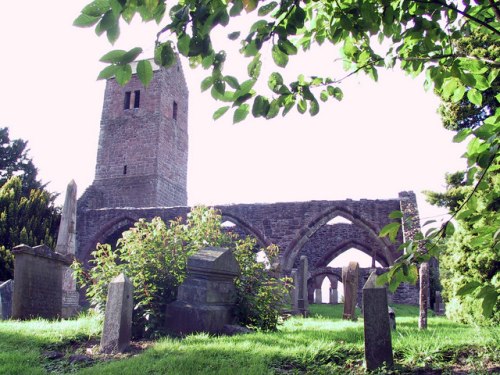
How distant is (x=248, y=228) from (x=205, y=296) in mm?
12860

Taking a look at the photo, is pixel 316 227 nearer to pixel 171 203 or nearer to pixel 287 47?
pixel 171 203

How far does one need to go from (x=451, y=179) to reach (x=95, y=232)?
14.0 meters

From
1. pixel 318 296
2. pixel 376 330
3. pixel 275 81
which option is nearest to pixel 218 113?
pixel 275 81

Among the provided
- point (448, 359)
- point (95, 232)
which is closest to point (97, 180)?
point (95, 232)

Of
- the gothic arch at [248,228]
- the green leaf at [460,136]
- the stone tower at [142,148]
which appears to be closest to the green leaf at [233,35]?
the green leaf at [460,136]

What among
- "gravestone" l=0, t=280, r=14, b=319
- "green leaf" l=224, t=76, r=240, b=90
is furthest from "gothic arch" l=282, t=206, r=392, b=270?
"green leaf" l=224, t=76, r=240, b=90

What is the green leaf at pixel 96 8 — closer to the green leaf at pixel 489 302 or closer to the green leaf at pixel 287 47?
the green leaf at pixel 287 47

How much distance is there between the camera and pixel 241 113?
223cm

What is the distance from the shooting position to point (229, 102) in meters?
2.21

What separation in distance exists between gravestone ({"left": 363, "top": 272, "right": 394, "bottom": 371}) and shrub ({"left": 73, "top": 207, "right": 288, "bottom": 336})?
97.9 inches

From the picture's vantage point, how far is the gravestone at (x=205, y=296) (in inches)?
222

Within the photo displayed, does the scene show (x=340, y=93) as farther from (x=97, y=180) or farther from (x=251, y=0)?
(x=97, y=180)

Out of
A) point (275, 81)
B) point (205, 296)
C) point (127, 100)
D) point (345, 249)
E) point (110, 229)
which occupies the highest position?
point (127, 100)

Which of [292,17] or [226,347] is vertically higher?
[292,17]
